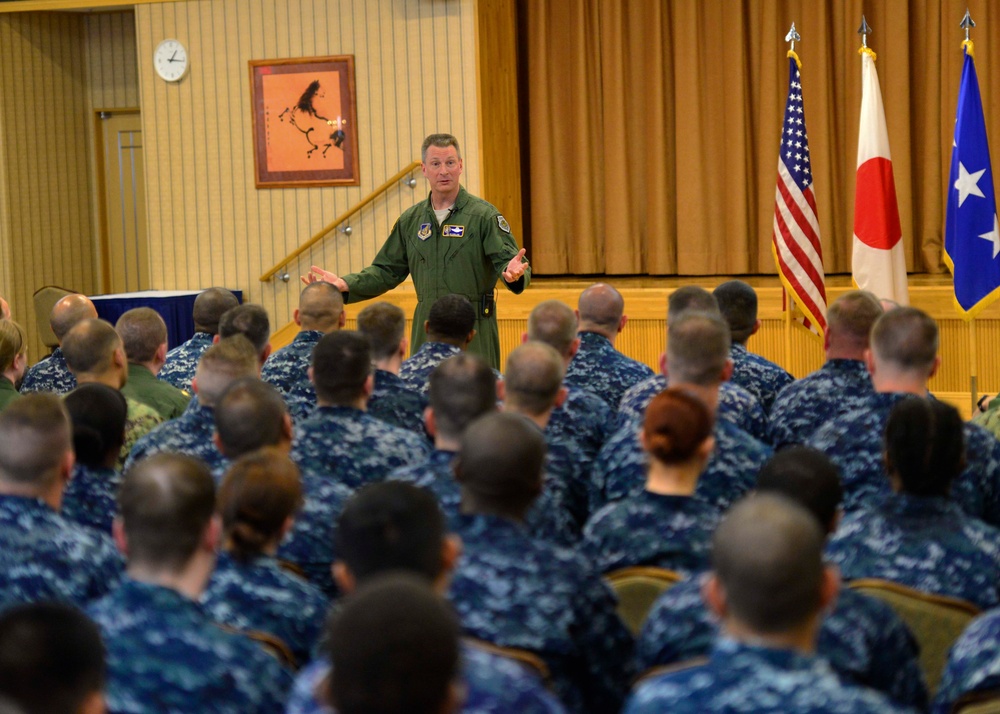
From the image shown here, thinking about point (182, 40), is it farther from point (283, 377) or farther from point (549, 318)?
point (549, 318)

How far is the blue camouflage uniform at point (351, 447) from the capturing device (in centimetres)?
357

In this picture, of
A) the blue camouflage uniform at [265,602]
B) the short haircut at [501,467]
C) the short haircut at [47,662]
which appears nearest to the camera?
the short haircut at [47,662]

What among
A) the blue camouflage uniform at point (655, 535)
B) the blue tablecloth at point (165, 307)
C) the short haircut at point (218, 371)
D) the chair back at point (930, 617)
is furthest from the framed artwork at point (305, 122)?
the chair back at point (930, 617)

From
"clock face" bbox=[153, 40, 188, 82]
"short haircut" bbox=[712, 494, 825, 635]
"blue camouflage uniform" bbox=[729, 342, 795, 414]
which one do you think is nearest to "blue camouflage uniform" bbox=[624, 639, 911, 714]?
"short haircut" bbox=[712, 494, 825, 635]

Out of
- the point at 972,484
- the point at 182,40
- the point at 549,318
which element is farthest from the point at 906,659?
the point at 182,40

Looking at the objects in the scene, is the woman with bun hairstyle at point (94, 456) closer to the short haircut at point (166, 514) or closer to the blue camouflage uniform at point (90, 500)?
the blue camouflage uniform at point (90, 500)

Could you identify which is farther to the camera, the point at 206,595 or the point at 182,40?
the point at 182,40

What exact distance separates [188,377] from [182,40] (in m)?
5.14

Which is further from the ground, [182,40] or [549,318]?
[182,40]

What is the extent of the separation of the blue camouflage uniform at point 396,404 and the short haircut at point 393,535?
2.20 metres

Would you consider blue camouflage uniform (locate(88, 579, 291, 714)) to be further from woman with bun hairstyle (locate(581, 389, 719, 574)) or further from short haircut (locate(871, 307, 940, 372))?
short haircut (locate(871, 307, 940, 372))

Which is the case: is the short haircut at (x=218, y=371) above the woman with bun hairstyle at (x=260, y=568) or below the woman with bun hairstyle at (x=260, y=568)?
above

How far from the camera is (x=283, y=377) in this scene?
5133 millimetres

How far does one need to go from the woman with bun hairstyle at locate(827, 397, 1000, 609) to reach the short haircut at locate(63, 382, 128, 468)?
1877 millimetres
